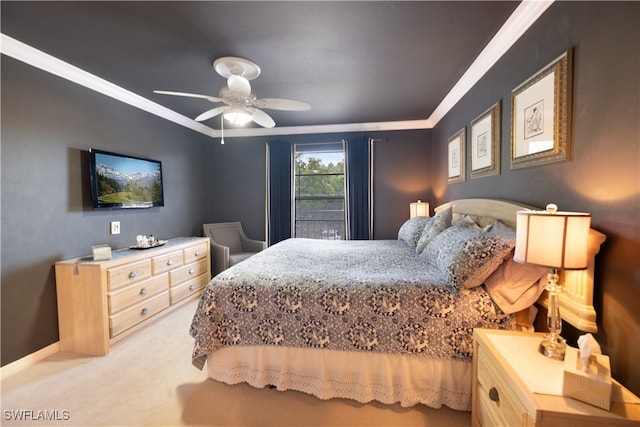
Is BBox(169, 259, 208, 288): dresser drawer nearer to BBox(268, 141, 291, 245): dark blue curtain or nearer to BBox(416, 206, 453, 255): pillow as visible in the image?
BBox(268, 141, 291, 245): dark blue curtain

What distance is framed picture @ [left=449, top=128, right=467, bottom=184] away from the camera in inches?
115

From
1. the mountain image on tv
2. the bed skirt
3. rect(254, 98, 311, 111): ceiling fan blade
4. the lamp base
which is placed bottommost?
the bed skirt

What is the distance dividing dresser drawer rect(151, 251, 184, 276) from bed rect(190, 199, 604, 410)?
1.35 meters

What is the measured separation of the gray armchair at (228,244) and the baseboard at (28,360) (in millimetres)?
1846

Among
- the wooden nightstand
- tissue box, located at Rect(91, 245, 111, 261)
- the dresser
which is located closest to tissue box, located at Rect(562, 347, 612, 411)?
the wooden nightstand

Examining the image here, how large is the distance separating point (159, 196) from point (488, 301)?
3.72 m

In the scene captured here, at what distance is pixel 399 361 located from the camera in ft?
5.36

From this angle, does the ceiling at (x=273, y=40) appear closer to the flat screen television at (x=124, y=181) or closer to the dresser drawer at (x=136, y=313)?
the flat screen television at (x=124, y=181)

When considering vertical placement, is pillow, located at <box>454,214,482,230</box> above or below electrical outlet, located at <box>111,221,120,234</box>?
above

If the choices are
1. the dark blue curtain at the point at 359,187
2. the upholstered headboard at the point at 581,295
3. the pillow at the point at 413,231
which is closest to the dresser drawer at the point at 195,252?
the dark blue curtain at the point at 359,187

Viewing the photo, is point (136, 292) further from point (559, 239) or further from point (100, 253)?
point (559, 239)

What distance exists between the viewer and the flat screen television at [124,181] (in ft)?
8.57

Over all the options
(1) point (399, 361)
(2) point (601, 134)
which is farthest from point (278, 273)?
(2) point (601, 134)

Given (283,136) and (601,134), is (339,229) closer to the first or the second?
(283,136)
